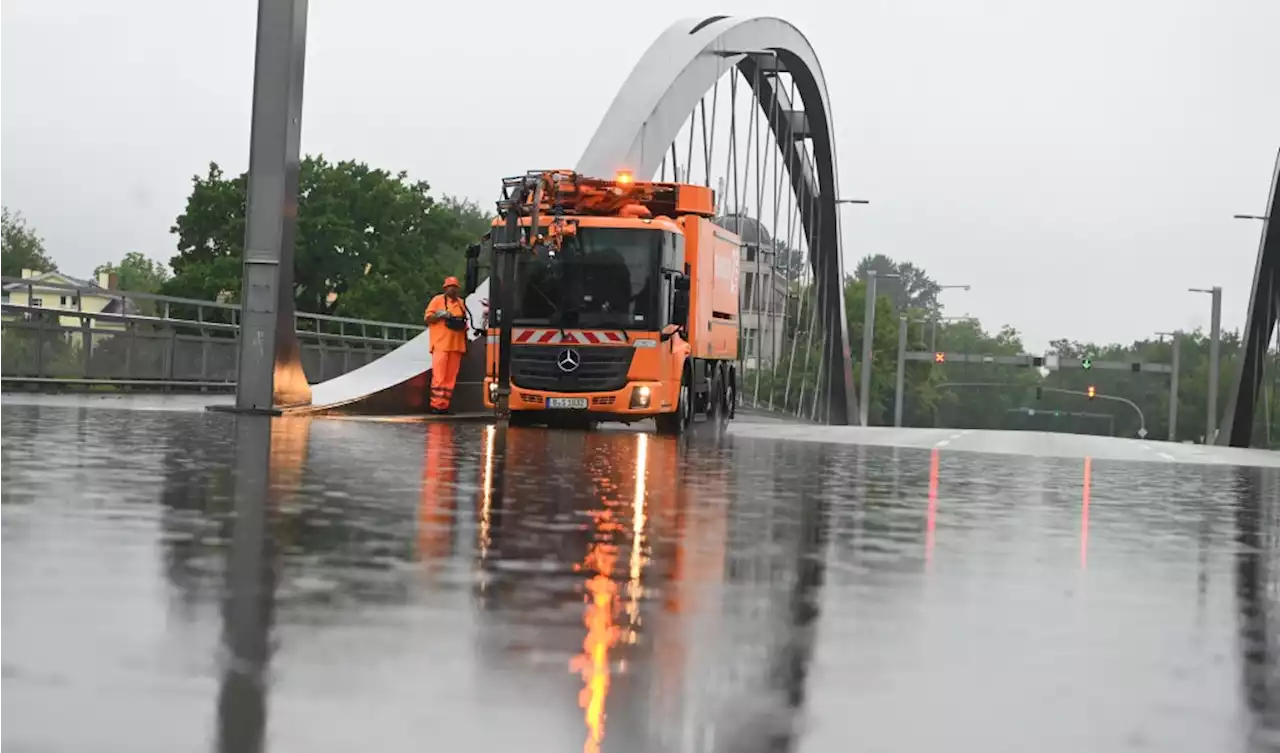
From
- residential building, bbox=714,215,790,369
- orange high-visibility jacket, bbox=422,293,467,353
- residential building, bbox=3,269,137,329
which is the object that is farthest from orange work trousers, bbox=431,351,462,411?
residential building, bbox=714,215,790,369

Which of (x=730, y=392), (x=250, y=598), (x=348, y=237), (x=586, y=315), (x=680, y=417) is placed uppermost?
(x=348, y=237)

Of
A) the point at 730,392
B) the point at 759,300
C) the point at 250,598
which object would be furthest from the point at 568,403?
the point at 250,598

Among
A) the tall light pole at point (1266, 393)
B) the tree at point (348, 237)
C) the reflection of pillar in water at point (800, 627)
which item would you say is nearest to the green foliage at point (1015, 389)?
the tree at point (348, 237)

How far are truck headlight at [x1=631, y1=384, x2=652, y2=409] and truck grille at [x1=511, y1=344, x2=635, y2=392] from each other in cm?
23

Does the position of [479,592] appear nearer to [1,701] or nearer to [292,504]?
[1,701]

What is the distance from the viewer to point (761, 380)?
45125 millimetres

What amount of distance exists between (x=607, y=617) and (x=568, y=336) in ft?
68.4

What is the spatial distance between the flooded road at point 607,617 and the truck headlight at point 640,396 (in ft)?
40.5

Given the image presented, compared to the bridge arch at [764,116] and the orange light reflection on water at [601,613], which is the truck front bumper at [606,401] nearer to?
the bridge arch at [764,116]

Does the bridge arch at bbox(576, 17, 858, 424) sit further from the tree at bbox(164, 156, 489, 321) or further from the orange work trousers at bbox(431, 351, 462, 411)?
the tree at bbox(164, 156, 489, 321)

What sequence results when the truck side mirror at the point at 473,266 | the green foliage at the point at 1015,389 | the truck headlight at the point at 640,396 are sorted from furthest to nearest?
the green foliage at the point at 1015,389 → the truck headlight at the point at 640,396 → the truck side mirror at the point at 473,266

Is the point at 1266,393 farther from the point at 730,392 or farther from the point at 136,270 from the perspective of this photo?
the point at 136,270

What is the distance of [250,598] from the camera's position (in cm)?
743

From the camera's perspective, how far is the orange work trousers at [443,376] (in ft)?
97.8
